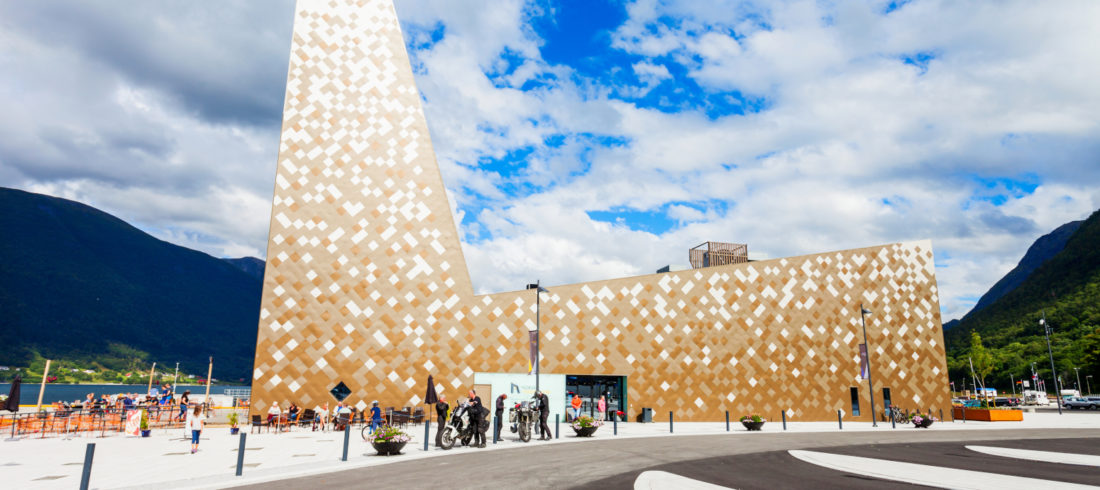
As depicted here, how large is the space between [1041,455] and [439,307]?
2382 centimetres

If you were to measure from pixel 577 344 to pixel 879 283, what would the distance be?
20.0 metres

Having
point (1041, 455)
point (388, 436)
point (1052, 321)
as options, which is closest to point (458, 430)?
point (388, 436)

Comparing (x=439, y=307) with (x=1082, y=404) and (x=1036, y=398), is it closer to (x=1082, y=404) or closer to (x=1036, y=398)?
(x=1082, y=404)

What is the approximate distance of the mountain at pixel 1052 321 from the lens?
92.1 m

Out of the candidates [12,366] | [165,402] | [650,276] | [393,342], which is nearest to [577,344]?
[650,276]

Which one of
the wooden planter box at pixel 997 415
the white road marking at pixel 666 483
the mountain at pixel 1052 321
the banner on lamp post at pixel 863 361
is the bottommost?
the wooden planter box at pixel 997 415

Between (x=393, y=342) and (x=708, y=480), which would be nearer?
(x=708, y=480)

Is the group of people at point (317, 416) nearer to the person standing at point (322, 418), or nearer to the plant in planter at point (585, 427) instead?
the person standing at point (322, 418)

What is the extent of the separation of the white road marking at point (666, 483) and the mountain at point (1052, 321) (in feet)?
315

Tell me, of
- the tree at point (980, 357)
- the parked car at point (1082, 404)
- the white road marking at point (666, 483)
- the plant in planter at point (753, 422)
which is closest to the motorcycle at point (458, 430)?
the white road marking at point (666, 483)

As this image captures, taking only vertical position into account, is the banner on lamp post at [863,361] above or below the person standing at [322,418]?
above

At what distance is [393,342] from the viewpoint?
92.8ft

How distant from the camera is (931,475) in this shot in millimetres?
11383

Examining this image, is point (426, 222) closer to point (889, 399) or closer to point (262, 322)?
point (262, 322)
